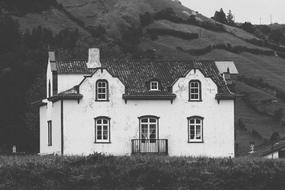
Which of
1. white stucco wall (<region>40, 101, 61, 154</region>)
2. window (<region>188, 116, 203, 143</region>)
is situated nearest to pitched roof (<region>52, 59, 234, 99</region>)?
window (<region>188, 116, 203, 143</region>)

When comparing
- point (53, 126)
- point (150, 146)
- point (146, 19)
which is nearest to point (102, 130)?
point (150, 146)

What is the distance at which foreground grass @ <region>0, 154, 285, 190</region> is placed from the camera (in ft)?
197

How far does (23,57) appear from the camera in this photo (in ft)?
390

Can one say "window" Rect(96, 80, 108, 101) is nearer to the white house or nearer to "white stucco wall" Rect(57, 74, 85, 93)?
the white house

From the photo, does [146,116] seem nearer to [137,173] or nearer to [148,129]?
[148,129]

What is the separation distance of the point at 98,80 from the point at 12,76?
33842 mm

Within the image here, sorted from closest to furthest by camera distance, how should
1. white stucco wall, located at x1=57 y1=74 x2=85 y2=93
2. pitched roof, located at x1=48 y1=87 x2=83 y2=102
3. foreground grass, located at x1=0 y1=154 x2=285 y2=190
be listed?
foreground grass, located at x1=0 y1=154 x2=285 y2=190 < pitched roof, located at x1=48 y1=87 x2=83 y2=102 < white stucco wall, located at x1=57 y1=74 x2=85 y2=93

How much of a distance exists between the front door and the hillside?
31.8 meters

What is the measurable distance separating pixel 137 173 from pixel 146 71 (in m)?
20.5

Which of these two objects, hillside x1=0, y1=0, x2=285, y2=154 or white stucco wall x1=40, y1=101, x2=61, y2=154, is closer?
white stucco wall x1=40, y1=101, x2=61, y2=154

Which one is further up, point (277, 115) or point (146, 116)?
point (277, 115)

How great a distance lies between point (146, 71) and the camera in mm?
80750

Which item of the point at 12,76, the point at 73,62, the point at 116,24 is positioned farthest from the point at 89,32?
the point at 73,62

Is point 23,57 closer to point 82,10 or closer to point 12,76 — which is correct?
point 12,76
